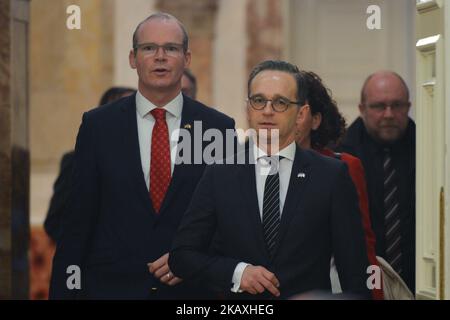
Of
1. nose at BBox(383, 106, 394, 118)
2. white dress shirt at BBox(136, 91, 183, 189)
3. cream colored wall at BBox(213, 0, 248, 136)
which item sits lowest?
white dress shirt at BBox(136, 91, 183, 189)

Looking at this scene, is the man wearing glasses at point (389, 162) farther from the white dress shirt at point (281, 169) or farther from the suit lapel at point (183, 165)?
the white dress shirt at point (281, 169)

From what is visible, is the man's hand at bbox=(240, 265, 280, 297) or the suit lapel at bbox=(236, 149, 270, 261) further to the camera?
the suit lapel at bbox=(236, 149, 270, 261)

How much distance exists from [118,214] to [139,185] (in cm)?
14

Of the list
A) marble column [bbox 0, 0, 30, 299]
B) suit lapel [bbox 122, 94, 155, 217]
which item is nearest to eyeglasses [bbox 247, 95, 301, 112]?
suit lapel [bbox 122, 94, 155, 217]

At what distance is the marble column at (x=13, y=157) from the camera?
7234 mm

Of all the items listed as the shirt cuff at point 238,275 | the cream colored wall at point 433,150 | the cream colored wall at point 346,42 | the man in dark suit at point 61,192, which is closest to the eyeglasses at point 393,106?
the cream colored wall at point 433,150

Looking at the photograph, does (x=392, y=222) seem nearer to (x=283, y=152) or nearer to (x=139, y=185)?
(x=139, y=185)

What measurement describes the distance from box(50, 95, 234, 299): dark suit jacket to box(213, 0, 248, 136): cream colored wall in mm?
7561

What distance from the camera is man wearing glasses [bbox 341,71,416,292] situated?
25.5ft

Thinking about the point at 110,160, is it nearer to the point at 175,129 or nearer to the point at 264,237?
the point at 175,129

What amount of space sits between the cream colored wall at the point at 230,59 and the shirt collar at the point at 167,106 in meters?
7.49

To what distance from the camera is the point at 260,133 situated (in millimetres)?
6020

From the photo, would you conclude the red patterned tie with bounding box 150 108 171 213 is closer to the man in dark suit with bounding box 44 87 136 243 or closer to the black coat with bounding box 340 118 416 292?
the black coat with bounding box 340 118 416 292

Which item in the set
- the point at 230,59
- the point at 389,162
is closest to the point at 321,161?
the point at 389,162
